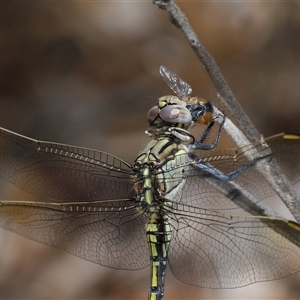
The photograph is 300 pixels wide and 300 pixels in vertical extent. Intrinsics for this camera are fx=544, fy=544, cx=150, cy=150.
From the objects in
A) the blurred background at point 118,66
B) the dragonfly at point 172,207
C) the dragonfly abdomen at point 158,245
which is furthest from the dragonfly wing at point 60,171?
the blurred background at point 118,66

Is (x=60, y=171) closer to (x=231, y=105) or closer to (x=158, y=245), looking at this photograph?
(x=158, y=245)

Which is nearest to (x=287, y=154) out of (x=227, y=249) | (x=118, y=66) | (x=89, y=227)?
(x=227, y=249)

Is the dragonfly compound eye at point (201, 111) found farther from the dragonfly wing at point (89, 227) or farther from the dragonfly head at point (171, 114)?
the dragonfly wing at point (89, 227)

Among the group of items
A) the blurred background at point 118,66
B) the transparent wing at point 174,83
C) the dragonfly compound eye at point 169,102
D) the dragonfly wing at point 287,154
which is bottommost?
the dragonfly wing at point 287,154

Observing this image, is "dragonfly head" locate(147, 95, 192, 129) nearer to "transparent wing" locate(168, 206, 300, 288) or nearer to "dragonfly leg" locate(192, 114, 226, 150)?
"dragonfly leg" locate(192, 114, 226, 150)

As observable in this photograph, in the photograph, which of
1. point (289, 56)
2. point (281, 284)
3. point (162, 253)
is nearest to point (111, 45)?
point (289, 56)

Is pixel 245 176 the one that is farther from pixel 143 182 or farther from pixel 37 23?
pixel 37 23
